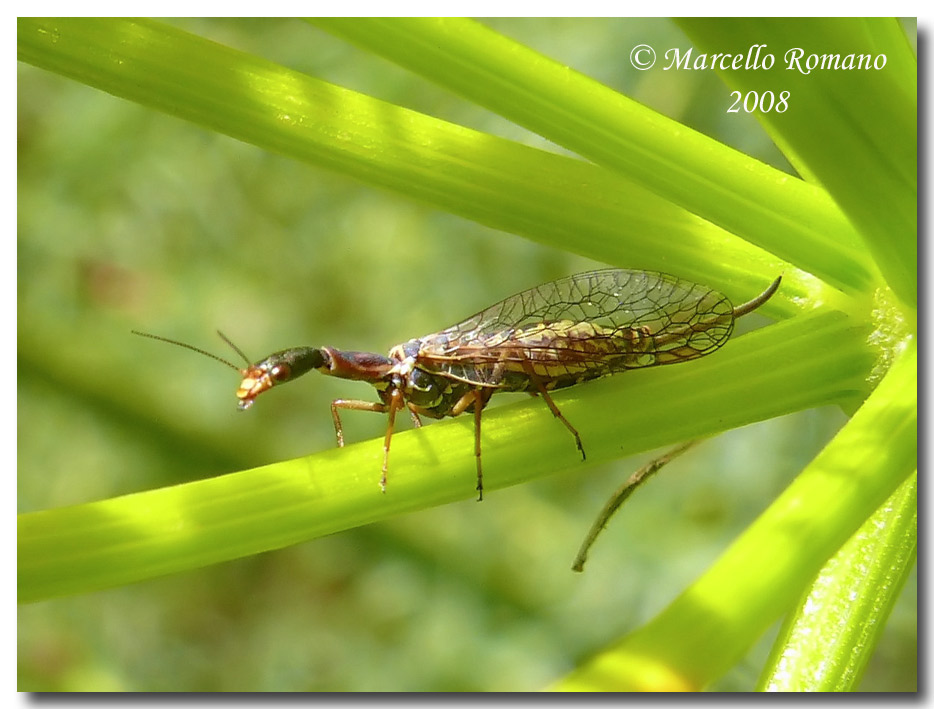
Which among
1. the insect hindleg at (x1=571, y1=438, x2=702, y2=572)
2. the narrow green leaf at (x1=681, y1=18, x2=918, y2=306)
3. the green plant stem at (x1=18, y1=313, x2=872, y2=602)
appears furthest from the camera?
the insect hindleg at (x1=571, y1=438, x2=702, y2=572)

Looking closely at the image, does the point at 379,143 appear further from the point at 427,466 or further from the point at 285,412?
the point at 285,412

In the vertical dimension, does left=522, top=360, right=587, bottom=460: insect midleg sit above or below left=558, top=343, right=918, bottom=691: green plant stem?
above

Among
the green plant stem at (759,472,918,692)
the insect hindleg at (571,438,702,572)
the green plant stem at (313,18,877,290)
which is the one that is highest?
the green plant stem at (313,18,877,290)

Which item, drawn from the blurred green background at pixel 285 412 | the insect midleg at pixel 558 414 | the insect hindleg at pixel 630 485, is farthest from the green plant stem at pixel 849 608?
the blurred green background at pixel 285 412

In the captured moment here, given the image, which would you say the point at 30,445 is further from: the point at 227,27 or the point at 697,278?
the point at 697,278

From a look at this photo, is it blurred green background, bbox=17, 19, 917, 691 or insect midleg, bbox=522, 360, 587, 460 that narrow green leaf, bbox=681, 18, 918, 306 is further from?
blurred green background, bbox=17, 19, 917, 691

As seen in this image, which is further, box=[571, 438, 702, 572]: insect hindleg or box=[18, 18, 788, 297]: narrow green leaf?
box=[571, 438, 702, 572]: insect hindleg

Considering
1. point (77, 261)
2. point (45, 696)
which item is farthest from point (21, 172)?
point (45, 696)

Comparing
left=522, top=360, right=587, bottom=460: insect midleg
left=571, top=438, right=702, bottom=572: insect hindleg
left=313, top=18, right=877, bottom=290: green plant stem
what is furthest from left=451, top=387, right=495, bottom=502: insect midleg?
left=313, top=18, right=877, bottom=290: green plant stem

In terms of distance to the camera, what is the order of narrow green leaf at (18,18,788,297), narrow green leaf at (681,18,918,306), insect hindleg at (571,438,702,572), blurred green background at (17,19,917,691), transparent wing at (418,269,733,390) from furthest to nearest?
blurred green background at (17,19,917,691) → transparent wing at (418,269,733,390) → insect hindleg at (571,438,702,572) → narrow green leaf at (18,18,788,297) → narrow green leaf at (681,18,918,306)
